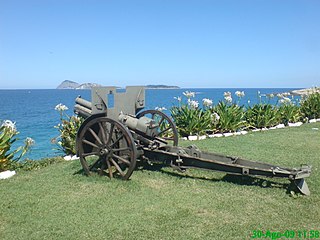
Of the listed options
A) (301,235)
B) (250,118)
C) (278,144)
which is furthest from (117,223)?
(250,118)

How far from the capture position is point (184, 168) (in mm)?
5578

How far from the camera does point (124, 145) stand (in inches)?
236

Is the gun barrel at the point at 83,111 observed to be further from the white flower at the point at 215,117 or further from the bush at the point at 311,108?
the bush at the point at 311,108

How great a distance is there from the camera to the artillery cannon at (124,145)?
17.3ft

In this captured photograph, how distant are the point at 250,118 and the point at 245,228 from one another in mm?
8792

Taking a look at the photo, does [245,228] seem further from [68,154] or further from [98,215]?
[68,154]

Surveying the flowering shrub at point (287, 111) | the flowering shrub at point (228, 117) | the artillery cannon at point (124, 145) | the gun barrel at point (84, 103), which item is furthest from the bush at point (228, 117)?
the gun barrel at point (84, 103)

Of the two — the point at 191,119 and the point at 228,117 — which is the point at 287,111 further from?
the point at 191,119

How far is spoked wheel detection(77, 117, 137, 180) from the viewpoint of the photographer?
550cm

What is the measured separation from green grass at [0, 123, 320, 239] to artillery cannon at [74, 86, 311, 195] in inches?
11.8

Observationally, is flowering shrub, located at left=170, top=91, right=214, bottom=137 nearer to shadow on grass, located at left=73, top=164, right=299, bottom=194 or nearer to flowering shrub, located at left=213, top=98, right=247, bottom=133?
flowering shrub, located at left=213, top=98, right=247, bottom=133

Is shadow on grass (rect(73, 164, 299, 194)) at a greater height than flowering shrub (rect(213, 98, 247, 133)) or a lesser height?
lesser

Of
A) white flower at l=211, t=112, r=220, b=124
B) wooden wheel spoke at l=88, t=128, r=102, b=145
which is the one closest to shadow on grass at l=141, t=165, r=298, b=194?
wooden wheel spoke at l=88, t=128, r=102, b=145

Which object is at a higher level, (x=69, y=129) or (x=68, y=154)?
(x=69, y=129)
